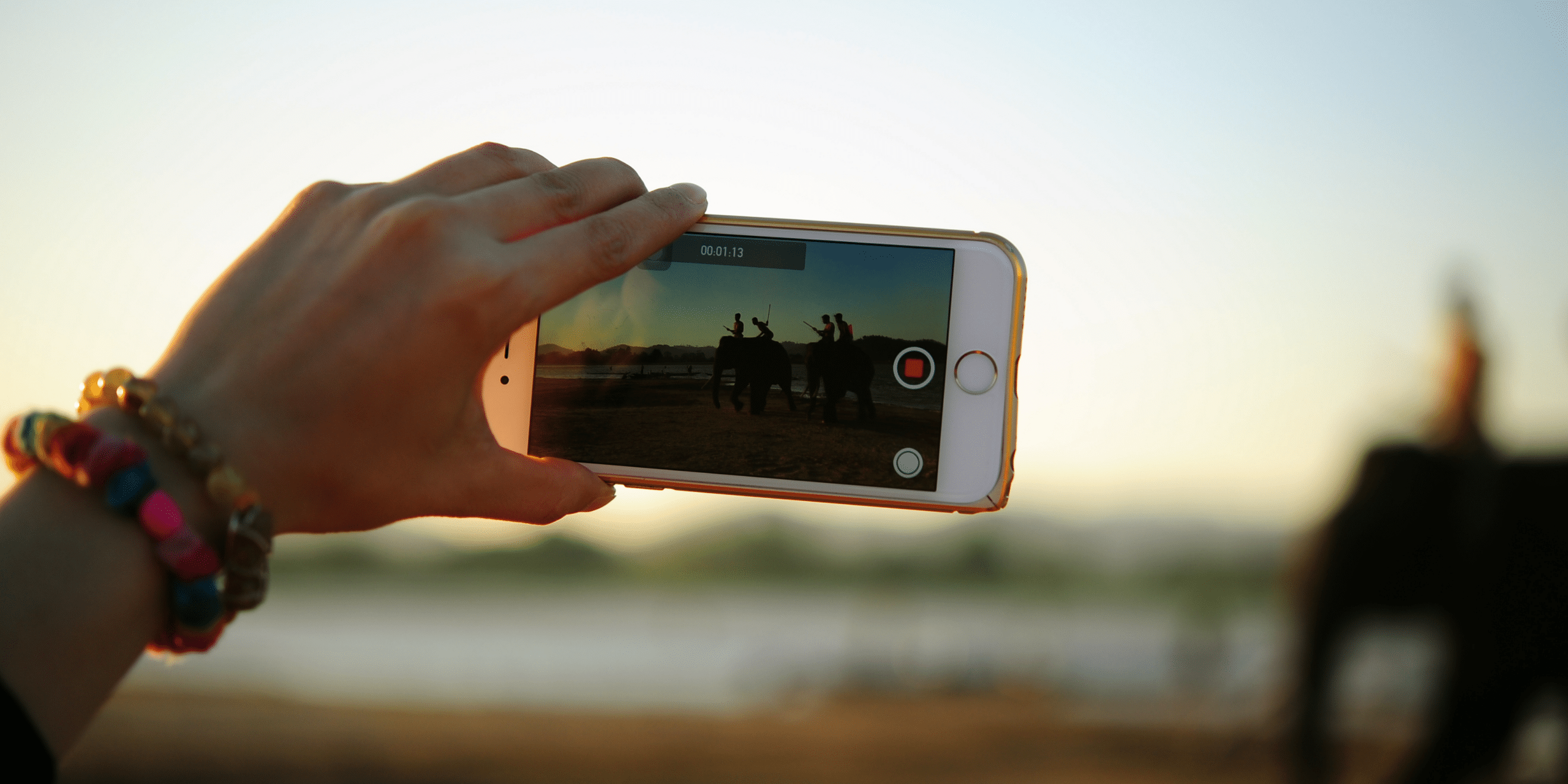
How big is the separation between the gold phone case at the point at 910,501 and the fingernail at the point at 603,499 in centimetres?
6

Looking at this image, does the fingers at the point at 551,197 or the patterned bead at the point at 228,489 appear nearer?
the patterned bead at the point at 228,489

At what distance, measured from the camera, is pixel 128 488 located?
97 cm

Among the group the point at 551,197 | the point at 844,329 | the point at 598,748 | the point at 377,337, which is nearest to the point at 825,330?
the point at 844,329

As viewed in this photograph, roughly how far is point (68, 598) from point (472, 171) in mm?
981

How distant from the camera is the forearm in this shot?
0.90 meters

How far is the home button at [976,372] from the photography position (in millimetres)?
2100

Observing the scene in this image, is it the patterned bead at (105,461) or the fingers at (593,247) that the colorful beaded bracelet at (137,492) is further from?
the fingers at (593,247)

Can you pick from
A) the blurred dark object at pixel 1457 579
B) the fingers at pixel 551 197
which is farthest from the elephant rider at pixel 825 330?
the blurred dark object at pixel 1457 579

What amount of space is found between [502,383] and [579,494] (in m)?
0.47

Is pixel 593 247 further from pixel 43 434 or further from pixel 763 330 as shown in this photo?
pixel 43 434

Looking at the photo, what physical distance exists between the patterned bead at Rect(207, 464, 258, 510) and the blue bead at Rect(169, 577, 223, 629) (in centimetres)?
10

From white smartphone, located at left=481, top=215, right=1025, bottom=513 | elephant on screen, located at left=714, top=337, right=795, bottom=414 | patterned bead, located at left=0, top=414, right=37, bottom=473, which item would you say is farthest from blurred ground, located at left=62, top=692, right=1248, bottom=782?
patterned bead, located at left=0, top=414, right=37, bottom=473

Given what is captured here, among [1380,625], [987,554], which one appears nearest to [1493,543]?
[1380,625]

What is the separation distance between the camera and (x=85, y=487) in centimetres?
99
